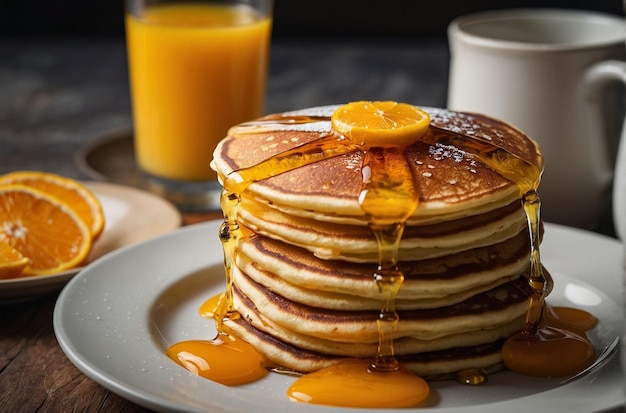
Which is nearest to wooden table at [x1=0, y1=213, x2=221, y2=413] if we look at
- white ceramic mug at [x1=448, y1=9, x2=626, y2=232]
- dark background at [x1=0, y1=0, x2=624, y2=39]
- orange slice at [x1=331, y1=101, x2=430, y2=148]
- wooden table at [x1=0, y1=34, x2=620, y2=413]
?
wooden table at [x1=0, y1=34, x2=620, y2=413]

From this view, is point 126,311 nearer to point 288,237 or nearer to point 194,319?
point 194,319

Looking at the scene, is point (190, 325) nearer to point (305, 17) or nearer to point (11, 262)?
point (11, 262)

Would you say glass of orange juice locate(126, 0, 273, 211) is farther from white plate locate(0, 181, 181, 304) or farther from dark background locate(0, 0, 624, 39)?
dark background locate(0, 0, 624, 39)

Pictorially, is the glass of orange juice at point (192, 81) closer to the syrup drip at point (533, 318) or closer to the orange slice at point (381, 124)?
the orange slice at point (381, 124)

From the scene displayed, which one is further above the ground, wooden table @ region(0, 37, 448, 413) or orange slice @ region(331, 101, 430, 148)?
orange slice @ region(331, 101, 430, 148)

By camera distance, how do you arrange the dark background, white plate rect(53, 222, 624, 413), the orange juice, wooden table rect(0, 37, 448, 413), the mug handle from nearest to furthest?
white plate rect(53, 222, 624, 413) < wooden table rect(0, 37, 448, 413) < the mug handle < the orange juice < the dark background

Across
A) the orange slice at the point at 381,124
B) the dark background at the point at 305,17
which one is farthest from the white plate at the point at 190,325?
the dark background at the point at 305,17
